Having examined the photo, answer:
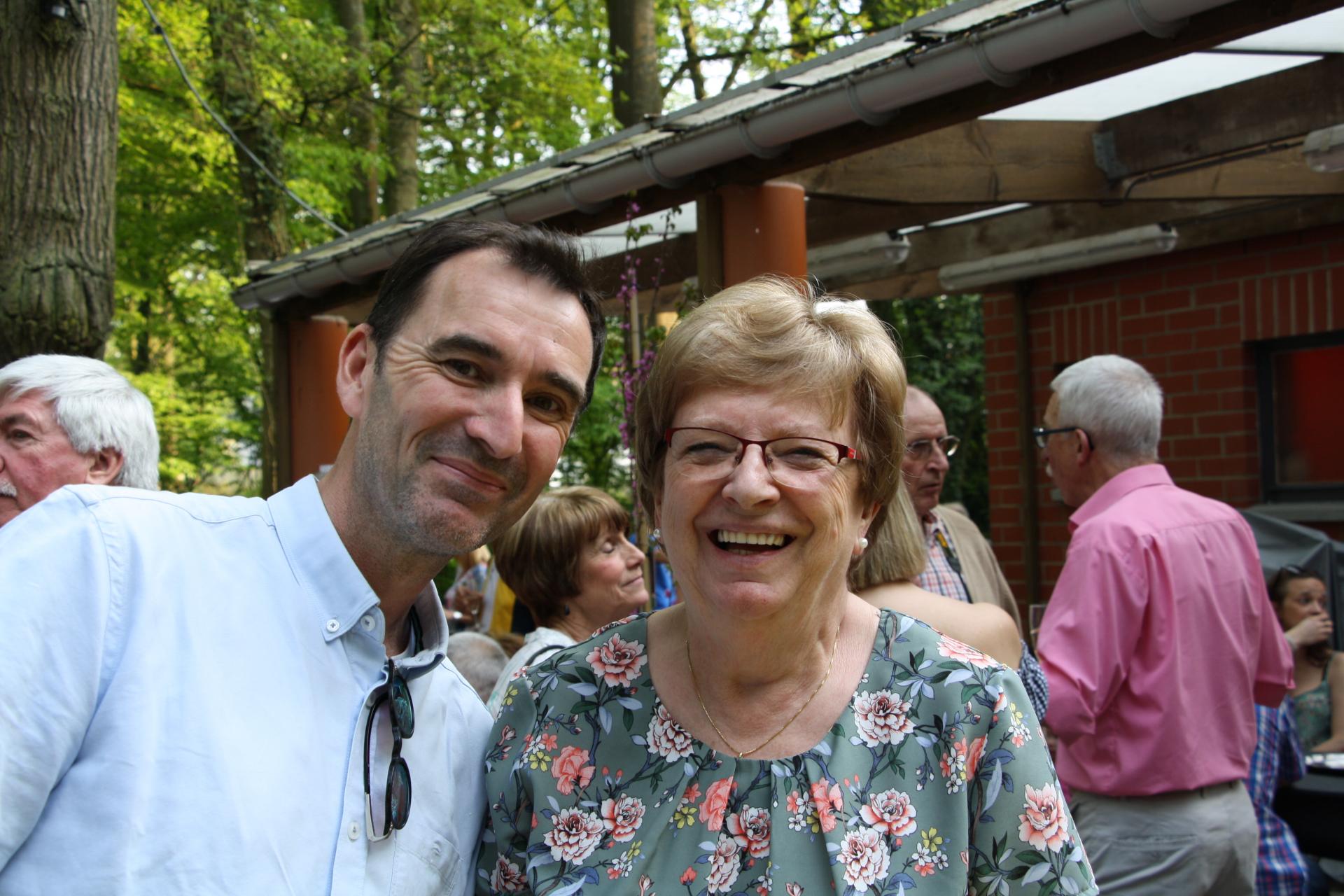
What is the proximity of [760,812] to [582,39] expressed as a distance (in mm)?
14032

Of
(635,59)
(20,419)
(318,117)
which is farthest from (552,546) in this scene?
(318,117)

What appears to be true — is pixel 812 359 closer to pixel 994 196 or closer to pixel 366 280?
pixel 994 196

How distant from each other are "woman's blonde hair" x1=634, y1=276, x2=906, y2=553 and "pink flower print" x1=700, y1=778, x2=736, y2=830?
0.50 m

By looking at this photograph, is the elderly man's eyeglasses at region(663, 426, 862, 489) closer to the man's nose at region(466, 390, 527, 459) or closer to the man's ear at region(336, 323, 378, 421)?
the man's nose at region(466, 390, 527, 459)

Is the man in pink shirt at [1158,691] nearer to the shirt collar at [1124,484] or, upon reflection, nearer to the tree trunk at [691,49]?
the shirt collar at [1124,484]

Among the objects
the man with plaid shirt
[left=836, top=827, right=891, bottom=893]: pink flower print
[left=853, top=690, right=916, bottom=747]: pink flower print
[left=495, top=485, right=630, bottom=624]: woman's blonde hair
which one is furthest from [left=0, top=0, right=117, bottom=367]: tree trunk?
[left=836, top=827, right=891, bottom=893]: pink flower print

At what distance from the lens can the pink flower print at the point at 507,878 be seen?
1864 millimetres

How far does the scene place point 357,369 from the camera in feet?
6.22

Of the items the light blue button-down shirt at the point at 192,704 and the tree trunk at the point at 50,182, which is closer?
the light blue button-down shirt at the point at 192,704

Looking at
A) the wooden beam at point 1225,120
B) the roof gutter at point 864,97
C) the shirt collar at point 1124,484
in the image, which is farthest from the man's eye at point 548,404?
the wooden beam at point 1225,120

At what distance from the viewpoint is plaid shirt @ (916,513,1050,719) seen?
326 cm

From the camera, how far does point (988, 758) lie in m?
1.75

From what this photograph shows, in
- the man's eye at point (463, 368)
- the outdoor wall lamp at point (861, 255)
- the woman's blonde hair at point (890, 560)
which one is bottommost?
the woman's blonde hair at point (890, 560)

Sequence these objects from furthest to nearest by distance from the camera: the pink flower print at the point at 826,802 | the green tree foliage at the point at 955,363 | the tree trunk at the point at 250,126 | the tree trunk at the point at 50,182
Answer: the green tree foliage at the point at 955,363
the tree trunk at the point at 250,126
the tree trunk at the point at 50,182
the pink flower print at the point at 826,802
